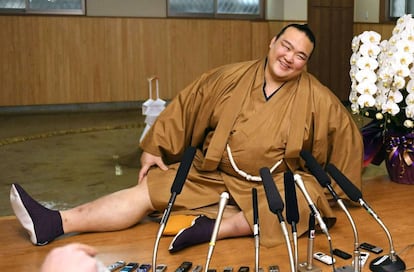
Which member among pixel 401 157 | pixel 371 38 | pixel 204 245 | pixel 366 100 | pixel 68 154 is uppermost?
pixel 371 38

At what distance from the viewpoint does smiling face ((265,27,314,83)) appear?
2.26m

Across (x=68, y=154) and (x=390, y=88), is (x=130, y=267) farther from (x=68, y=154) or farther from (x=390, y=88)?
(x=68, y=154)

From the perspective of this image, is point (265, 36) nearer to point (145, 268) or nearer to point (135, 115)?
point (135, 115)

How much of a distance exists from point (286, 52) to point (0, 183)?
231 centimetres

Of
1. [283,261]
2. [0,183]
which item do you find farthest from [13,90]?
[283,261]

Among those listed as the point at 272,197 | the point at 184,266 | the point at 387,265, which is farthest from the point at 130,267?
the point at 387,265

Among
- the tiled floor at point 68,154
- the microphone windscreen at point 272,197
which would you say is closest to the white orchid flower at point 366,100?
the microphone windscreen at point 272,197

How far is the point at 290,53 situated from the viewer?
2.26 m

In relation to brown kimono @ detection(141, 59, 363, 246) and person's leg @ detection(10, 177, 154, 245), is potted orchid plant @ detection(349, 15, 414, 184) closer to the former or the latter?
brown kimono @ detection(141, 59, 363, 246)

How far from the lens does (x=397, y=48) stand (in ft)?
8.15

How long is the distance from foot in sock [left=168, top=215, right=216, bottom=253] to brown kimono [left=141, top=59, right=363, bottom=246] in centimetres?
18

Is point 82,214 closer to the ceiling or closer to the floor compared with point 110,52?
closer to the floor

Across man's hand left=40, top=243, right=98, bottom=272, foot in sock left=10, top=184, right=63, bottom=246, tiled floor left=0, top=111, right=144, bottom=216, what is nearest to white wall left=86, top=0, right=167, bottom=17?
tiled floor left=0, top=111, right=144, bottom=216

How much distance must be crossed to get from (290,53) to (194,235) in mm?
795
